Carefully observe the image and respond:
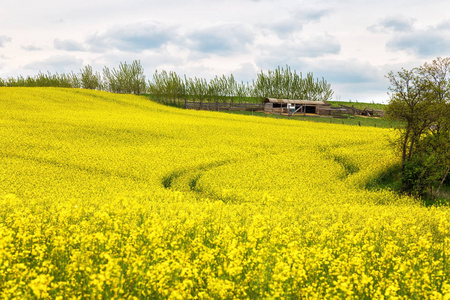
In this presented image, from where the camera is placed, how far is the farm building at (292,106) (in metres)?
66.5

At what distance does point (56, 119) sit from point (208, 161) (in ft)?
62.9

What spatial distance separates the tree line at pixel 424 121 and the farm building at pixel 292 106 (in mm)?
43428

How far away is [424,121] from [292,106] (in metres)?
44.9

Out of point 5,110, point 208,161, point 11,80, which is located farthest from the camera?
point 11,80

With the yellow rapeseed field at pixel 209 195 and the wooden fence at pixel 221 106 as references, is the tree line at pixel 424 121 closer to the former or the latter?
the yellow rapeseed field at pixel 209 195

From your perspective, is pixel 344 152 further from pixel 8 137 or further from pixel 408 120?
pixel 8 137

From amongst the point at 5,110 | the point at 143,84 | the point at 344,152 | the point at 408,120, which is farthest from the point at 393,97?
the point at 143,84

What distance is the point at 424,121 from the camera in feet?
70.6

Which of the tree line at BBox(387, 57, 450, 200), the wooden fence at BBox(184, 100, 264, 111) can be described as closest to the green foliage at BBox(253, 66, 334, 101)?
the wooden fence at BBox(184, 100, 264, 111)

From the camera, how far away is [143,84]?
8188 cm

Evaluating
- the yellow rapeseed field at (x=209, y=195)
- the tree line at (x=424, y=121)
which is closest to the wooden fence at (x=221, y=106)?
the yellow rapeseed field at (x=209, y=195)

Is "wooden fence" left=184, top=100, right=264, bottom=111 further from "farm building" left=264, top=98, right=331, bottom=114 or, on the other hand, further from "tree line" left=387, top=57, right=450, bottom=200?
"tree line" left=387, top=57, right=450, bottom=200

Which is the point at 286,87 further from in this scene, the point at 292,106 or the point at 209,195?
the point at 209,195

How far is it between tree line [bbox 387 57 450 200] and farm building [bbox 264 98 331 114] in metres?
43.4
